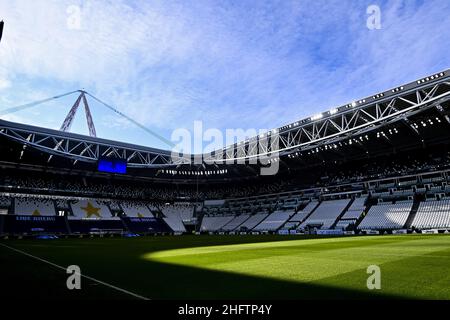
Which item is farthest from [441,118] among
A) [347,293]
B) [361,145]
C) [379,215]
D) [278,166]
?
[347,293]

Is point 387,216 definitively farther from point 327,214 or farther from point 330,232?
point 327,214

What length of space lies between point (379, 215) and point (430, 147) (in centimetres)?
1478

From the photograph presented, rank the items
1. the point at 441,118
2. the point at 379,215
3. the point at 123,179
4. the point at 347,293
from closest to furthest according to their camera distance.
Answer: the point at 347,293
the point at 441,118
the point at 379,215
the point at 123,179

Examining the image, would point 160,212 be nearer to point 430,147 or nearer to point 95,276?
point 430,147

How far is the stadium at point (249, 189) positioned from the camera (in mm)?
28417

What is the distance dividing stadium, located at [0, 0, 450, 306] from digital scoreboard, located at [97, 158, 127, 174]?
27cm

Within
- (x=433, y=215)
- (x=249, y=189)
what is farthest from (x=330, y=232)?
(x=249, y=189)

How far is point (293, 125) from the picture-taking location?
4928 centimetres

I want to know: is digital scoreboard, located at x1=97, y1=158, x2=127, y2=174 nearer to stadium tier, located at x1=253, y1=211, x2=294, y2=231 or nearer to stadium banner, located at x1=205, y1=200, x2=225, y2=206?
stadium banner, located at x1=205, y1=200, x2=225, y2=206

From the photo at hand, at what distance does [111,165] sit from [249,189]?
36.6 metres

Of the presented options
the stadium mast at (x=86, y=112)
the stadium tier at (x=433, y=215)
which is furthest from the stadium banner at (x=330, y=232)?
the stadium mast at (x=86, y=112)

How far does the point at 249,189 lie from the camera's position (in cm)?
7938

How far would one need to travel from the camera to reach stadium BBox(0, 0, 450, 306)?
93.2 ft

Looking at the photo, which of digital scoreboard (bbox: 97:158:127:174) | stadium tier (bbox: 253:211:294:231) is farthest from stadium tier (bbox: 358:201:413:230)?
digital scoreboard (bbox: 97:158:127:174)
